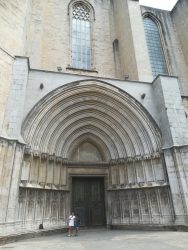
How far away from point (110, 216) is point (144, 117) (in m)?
4.03

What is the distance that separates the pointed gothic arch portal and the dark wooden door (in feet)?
1.23

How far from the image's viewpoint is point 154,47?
501 inches

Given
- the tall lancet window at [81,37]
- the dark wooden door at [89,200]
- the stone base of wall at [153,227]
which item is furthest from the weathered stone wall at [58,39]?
the stone base of wall at [153,227]

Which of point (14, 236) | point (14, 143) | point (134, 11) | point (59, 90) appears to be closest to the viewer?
point (14, 236)

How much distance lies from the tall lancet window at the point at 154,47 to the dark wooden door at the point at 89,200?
7.20 meters

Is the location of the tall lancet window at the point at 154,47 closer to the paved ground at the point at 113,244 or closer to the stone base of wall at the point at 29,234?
the paved ground at the point at 113,244

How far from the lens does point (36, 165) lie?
6707mm

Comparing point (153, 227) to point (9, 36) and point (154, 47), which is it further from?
point (154, 47)

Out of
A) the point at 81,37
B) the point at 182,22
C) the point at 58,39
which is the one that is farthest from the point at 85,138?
the point at 182,22

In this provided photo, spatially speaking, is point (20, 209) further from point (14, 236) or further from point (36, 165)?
point (36, 165)

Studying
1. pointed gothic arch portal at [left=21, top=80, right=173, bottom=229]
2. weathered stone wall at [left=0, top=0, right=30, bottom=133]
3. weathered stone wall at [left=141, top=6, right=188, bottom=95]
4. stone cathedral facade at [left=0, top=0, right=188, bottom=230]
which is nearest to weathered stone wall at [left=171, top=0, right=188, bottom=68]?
weathered stone wall at [left=141, top=6, right=188, bottom=95]

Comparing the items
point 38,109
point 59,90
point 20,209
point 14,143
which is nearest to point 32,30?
point 59,90

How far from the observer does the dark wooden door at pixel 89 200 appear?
26.6 ft

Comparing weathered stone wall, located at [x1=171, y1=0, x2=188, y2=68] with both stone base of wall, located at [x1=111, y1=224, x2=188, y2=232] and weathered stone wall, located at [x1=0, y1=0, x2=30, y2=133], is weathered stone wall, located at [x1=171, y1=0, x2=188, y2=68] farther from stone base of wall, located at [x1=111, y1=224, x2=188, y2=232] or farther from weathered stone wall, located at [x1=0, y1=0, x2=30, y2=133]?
stone base of wall, located at [x1=111, y1=224, x2=188, y2=232]
